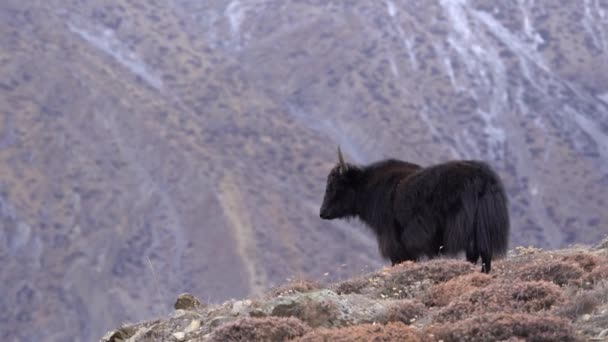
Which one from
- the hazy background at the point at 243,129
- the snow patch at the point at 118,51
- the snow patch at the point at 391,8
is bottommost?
the hazy background at the point at 243,129

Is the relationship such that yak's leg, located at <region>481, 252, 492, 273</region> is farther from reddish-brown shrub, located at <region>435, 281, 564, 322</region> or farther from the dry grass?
reddish-brown shrub, located at <region>435, 281, 564, 322</region>

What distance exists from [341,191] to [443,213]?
3178 mm

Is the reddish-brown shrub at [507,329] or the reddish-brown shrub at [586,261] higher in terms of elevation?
the reddish-brown shrub at [507,329]

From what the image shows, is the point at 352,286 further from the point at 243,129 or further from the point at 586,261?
the point at 243,129

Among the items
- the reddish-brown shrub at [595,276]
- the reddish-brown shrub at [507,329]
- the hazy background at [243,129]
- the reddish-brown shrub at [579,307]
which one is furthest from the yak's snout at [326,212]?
the hazy background at [243,129]

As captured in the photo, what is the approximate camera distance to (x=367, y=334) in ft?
25.7

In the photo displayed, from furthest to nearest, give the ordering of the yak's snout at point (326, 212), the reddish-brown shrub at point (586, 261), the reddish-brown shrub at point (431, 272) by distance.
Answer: the yak's snout at point (326, 212)
the reddish-brown shrub at point (431, 272)
the reddish-brown shrub at point (586, 261)

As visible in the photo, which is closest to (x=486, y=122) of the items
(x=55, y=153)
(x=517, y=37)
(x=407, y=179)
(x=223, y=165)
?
(x=517, y=37)

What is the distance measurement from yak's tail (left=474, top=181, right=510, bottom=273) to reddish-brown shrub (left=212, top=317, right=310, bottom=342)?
4.14m

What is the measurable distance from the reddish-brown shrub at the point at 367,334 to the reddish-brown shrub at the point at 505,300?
0.57 meters

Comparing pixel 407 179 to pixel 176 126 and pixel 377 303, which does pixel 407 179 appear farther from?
pixel 176 126

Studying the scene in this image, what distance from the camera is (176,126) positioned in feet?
338

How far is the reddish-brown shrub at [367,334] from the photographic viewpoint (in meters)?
7.73

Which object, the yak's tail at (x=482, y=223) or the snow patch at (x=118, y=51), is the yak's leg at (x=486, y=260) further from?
the snow patch at (x=118, y=51)
